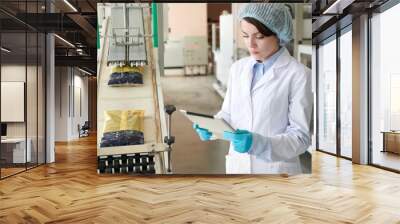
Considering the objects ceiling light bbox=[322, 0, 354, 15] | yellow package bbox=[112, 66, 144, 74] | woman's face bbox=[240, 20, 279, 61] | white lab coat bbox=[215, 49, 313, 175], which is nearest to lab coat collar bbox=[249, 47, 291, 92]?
white lab coat bbox=[215, 49, 313, 175]

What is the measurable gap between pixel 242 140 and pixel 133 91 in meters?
1.57

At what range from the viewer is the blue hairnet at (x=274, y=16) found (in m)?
5.22

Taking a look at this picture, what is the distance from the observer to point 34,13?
6.88 metres

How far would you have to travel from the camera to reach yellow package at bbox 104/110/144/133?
5543 millimetres

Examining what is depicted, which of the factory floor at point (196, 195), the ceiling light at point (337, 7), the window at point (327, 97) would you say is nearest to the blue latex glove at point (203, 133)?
the factory floor at point (196, 195)

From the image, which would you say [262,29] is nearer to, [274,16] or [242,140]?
[274,16]

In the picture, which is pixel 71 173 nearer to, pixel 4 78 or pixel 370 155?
pixel 4 78

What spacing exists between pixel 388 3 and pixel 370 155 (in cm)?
265

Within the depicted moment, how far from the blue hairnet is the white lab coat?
0.80ft

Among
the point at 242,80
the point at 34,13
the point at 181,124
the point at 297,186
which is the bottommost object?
the point at 297,186

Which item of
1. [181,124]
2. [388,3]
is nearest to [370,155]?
[388,3]

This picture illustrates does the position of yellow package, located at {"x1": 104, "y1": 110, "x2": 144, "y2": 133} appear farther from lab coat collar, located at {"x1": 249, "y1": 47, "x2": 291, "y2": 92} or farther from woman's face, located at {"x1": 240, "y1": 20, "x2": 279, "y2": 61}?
woman's face, located at {"x1": 240, "y1": 20, "x2": 279, "y2": 61}

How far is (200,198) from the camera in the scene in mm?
4602

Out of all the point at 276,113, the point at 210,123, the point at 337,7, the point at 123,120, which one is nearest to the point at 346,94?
the point at 337,7
